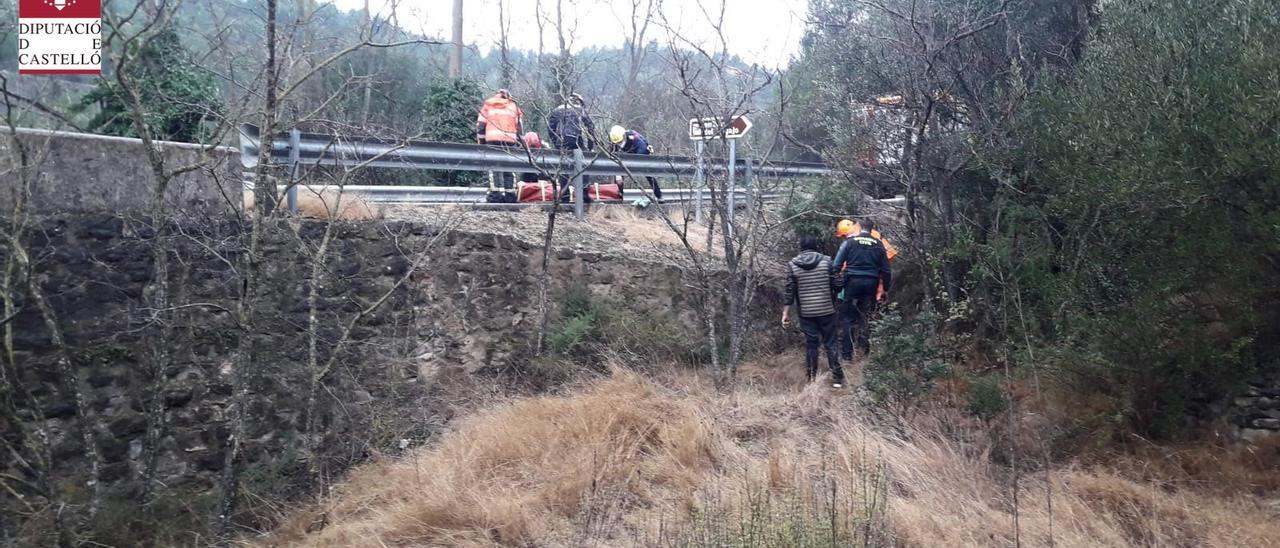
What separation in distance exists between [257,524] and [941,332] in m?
6.26

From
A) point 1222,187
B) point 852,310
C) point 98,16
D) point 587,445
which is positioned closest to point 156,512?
point 587,445

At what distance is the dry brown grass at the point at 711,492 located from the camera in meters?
5.04

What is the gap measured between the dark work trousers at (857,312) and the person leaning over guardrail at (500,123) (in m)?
3.75

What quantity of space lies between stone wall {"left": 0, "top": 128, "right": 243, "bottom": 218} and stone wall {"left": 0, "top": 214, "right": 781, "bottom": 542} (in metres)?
0.15

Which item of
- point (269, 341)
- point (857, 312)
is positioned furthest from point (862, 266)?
point (269, 341)

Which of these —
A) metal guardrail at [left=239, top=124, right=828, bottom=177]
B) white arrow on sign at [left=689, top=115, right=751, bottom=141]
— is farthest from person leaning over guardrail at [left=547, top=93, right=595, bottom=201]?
white arrow on sign at [left=689, top=115, right=751, bottom=141]

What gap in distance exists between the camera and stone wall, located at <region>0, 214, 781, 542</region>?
618cm

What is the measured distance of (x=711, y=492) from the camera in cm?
546

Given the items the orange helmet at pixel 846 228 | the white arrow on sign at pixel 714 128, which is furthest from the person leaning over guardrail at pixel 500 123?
the orange helmet at pixel 846 228

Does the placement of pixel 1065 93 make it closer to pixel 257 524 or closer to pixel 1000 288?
pixel 1000 288

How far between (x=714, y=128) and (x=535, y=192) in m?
2.87

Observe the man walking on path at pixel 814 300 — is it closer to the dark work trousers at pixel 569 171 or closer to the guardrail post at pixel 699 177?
the guardrail post at pixel 699 177

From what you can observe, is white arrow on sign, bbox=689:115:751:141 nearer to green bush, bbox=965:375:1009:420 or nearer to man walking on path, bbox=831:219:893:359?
man walking on path, bbox=831:219:893:359

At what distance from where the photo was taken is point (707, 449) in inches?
243
